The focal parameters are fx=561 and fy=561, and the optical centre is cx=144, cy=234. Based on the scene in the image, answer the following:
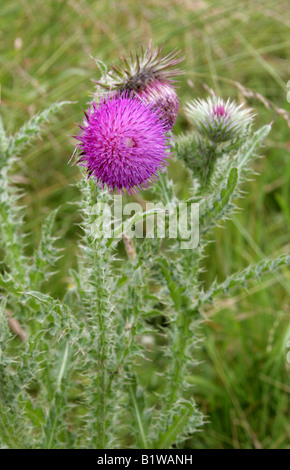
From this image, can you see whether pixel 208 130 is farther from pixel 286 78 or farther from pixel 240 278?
pixel 286 78

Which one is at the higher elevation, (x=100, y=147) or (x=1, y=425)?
(x=100, y=147)

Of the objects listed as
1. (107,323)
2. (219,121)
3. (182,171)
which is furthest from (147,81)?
(182,171)

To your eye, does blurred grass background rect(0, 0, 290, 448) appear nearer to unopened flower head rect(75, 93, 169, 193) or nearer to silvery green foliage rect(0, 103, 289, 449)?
silvery green foliage rect(0, 103, 289, 449)

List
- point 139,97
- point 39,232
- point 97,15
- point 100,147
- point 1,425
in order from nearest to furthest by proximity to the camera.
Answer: point 100,147, point 139,97, point 1,425, point 39,232, point 97,15

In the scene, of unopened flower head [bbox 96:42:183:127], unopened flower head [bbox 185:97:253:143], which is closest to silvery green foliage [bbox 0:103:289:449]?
unopened flower head [bbox 185:97:253:143]

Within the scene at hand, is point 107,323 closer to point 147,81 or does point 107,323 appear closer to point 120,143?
point 120,143

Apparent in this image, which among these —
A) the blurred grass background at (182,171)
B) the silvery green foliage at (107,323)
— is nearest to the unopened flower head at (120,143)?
the silvery green foliage at (107,323)

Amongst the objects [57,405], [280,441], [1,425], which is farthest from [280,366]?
[1,425]
